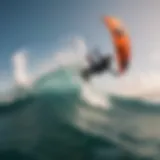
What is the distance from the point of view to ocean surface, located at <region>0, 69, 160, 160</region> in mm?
1531

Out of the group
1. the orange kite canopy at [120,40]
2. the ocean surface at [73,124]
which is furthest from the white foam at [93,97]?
the orange kite canopy at [120,40]

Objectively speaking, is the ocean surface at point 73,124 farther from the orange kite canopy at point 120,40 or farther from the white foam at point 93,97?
the orange kite canopy at point 120,40

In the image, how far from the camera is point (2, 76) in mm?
1574

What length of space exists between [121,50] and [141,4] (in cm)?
19

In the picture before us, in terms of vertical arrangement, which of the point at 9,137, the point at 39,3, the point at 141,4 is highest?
the point at 141,4

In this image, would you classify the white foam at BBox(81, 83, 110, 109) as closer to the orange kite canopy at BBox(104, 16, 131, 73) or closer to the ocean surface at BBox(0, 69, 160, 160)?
the ocean surface at BBox(0, 69, 160, 160)

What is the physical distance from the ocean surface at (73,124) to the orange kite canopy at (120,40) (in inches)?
5.0

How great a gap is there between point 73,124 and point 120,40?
331 millimetres

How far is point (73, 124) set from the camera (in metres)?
1.55

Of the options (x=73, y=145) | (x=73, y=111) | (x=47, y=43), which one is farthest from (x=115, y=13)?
(x=73, y=145)

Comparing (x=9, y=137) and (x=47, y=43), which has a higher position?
(x=47, y=43)

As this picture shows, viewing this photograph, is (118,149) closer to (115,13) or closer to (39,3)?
(115,13)

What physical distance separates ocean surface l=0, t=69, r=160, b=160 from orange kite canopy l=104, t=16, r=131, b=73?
0.42 ft

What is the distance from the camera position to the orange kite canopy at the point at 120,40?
1.56 meters
